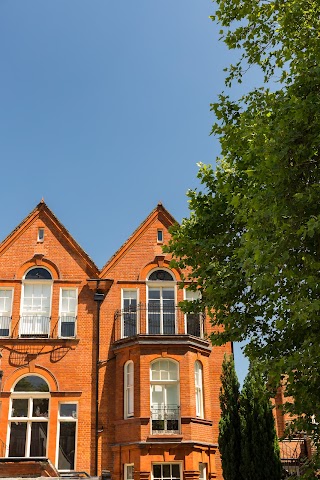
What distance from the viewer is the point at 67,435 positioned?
2214 centimetres

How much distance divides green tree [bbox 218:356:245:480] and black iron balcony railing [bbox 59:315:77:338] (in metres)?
6.83

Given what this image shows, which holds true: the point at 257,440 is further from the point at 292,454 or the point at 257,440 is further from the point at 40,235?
the point at 40,235

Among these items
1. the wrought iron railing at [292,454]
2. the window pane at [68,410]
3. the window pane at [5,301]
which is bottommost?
the wrought iron railing at [292,454]

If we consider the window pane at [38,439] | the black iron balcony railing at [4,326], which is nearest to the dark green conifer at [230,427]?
the window pane at [38,439]

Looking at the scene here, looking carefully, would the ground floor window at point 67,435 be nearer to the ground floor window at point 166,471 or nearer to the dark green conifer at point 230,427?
the ground floor window at point 166,471

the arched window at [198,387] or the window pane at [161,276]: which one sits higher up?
the window pane at [161,276]

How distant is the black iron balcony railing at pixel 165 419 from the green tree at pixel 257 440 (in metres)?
3.04

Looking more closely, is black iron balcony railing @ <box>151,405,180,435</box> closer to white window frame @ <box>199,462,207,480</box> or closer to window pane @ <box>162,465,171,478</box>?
window pane @ <box>162,465,171,478</box>

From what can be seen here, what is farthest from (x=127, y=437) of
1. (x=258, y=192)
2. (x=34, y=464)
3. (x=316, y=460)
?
(x=258, y=192)

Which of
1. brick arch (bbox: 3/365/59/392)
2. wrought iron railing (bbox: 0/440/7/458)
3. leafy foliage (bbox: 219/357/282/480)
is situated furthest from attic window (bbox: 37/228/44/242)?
leafy foliage (bbox: 219/357/282/480)

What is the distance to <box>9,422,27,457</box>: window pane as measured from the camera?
21719mm

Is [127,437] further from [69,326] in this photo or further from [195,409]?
[69,326]

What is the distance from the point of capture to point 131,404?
22094mm

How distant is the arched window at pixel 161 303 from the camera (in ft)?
77.3
